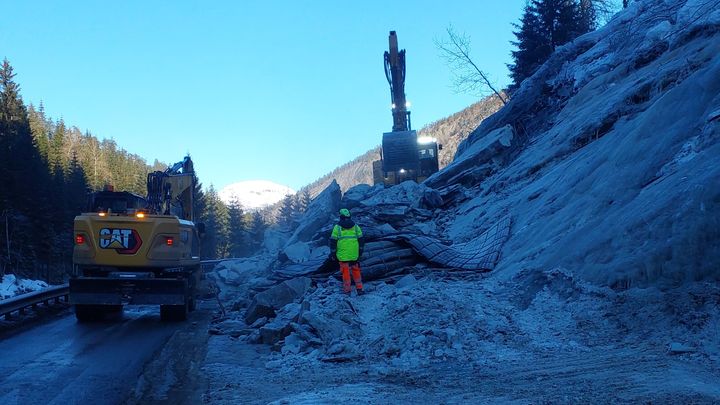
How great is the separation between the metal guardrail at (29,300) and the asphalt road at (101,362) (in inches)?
39.5

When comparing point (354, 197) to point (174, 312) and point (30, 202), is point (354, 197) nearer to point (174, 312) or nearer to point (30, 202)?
point (174, 312)

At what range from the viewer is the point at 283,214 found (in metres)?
91.8

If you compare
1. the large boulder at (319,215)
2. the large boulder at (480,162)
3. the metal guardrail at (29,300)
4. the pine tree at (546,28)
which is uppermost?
the pine tree at (546,28)

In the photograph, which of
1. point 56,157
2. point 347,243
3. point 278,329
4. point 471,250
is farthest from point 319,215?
point 56,157

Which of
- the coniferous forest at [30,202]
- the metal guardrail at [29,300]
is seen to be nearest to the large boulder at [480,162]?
the metal guardrail at [29,300]

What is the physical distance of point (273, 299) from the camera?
10.9 metres

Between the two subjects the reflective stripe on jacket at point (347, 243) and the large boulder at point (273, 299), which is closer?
the reflective stripe on jacket at point (347, 243)

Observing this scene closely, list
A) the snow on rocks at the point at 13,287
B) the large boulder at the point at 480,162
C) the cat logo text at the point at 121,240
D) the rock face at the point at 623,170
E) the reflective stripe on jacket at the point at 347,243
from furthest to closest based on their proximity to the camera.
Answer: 1. the snow on rocks at the point at 13,287
2. the large boulder at the point at 480,162
3. the cat logo text at the point at 121,240
4. the reflective stripe on jacket at the point at 347,243
5. the rock face at the point at 623,170

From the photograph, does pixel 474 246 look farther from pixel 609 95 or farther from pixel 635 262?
pixel 609 95

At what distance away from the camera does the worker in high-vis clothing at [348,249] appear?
1008cm

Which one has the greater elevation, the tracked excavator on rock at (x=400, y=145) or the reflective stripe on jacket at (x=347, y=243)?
the tracked excavator on rock at (x=400, y=145)

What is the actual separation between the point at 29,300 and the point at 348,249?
796 cm

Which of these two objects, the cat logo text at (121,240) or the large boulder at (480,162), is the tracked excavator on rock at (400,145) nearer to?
the large boulder at (480,162)

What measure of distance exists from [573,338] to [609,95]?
10554 mm
